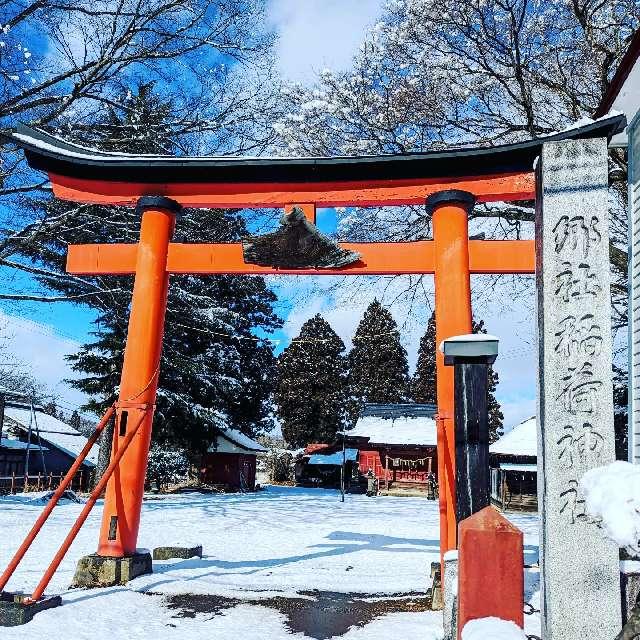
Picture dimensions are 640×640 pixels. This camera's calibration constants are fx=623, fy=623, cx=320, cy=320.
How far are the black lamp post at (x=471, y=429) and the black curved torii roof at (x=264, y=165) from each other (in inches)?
124

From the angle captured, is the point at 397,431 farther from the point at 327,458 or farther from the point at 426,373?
the point at 426,373

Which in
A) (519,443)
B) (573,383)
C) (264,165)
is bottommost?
(519,443)

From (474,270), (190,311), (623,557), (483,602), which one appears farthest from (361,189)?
(190,311)

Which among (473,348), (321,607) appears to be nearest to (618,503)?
(473,348)

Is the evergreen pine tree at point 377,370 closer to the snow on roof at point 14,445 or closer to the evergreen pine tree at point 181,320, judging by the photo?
the evergreen pine tree at point 181,320

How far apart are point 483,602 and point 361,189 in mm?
5427

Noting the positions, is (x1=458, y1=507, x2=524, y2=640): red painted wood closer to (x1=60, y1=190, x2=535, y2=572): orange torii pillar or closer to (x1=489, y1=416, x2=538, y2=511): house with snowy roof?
(x1=60, y1=190, x2=535, y2=572): orange torii pillar

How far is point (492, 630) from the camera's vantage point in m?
2.91

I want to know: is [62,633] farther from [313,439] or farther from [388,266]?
[313,439]

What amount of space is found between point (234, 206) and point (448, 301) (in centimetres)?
299

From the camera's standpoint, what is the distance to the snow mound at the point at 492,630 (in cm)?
286

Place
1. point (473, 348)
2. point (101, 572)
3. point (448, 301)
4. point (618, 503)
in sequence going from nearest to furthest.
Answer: point (618, 503)
point (473, 348)
point (101, 572)
point (448, 301)

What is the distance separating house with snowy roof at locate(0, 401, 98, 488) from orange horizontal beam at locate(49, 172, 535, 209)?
24.0 m

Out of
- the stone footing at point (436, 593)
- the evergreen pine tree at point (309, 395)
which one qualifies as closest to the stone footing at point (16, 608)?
the stone footing at point (436, 593)
